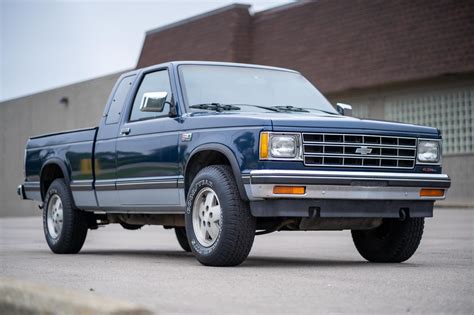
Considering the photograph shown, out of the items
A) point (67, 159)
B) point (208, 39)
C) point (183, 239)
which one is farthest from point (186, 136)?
point (208, 39)

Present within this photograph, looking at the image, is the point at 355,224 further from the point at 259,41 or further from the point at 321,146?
the point at 259,41

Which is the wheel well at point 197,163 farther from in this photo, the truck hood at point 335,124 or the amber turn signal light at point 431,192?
the amber turn signal light at point 431,192

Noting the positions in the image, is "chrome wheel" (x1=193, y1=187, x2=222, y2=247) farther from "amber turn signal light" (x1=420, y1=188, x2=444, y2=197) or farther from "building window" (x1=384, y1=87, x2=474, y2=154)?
"building window" (x1=384, y1=87, x2=474, y2=154)

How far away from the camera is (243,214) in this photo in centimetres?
877

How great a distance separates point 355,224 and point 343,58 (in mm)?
16892

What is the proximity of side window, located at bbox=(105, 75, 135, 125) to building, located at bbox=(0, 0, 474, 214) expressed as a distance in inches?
500

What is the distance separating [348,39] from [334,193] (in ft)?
56.9

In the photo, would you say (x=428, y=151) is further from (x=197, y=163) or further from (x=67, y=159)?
(x=67, y=159)

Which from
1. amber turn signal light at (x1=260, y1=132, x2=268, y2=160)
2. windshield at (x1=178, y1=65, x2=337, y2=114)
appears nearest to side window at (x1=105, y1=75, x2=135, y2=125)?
windshield at (x1=178, y1=65, x2=337, y2=114)

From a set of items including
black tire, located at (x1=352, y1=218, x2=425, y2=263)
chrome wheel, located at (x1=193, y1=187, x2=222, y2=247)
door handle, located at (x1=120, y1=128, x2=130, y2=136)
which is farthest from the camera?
door handle, located at (x1=120, y1=128, x2=130, y2=136)

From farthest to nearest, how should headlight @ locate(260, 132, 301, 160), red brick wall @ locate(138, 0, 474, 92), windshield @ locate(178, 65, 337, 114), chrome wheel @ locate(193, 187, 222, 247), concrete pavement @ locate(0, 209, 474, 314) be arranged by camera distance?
red brick wall @ locate(138, 0, 474, 92)
windshield @ locate(178, 65, 337, 114)
chrome wheel @ locate(193, 187, 222, 247)
headlight @ locate(260, 132, 301, 160)
concrete pavement @ locate(0, 209, 474, 314)

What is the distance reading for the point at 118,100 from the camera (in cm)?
1144

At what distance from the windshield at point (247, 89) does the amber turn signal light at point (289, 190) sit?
1.50 meters

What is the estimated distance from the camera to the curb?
16.4ft
